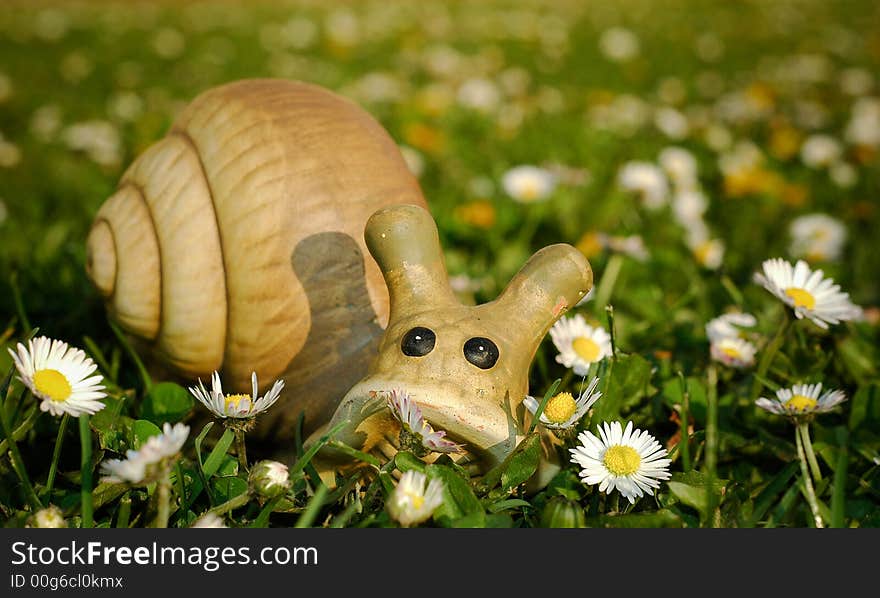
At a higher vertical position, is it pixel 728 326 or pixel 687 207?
pixel 687 207

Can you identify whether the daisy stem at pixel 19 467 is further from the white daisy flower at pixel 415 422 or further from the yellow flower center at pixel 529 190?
the yellow flower center at pixel 529 190

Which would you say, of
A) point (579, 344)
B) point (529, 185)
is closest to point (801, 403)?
point (579, 344)

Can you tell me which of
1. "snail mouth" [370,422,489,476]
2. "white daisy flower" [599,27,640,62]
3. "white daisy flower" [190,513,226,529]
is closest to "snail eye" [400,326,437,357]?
"snail mouth" [370,422,489,476]

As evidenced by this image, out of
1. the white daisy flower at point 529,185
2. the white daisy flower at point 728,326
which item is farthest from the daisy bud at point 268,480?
the white daisy flower at point 529,185

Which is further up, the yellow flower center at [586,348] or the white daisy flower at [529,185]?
the white daisy flower at [529,185]

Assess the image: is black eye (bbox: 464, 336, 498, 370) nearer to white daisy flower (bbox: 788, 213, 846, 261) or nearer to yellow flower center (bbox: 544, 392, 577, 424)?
yellow flower center (bbox: 544, 392, 577, 424)

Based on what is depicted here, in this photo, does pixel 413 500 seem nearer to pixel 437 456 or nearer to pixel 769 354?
pixel 437 456
